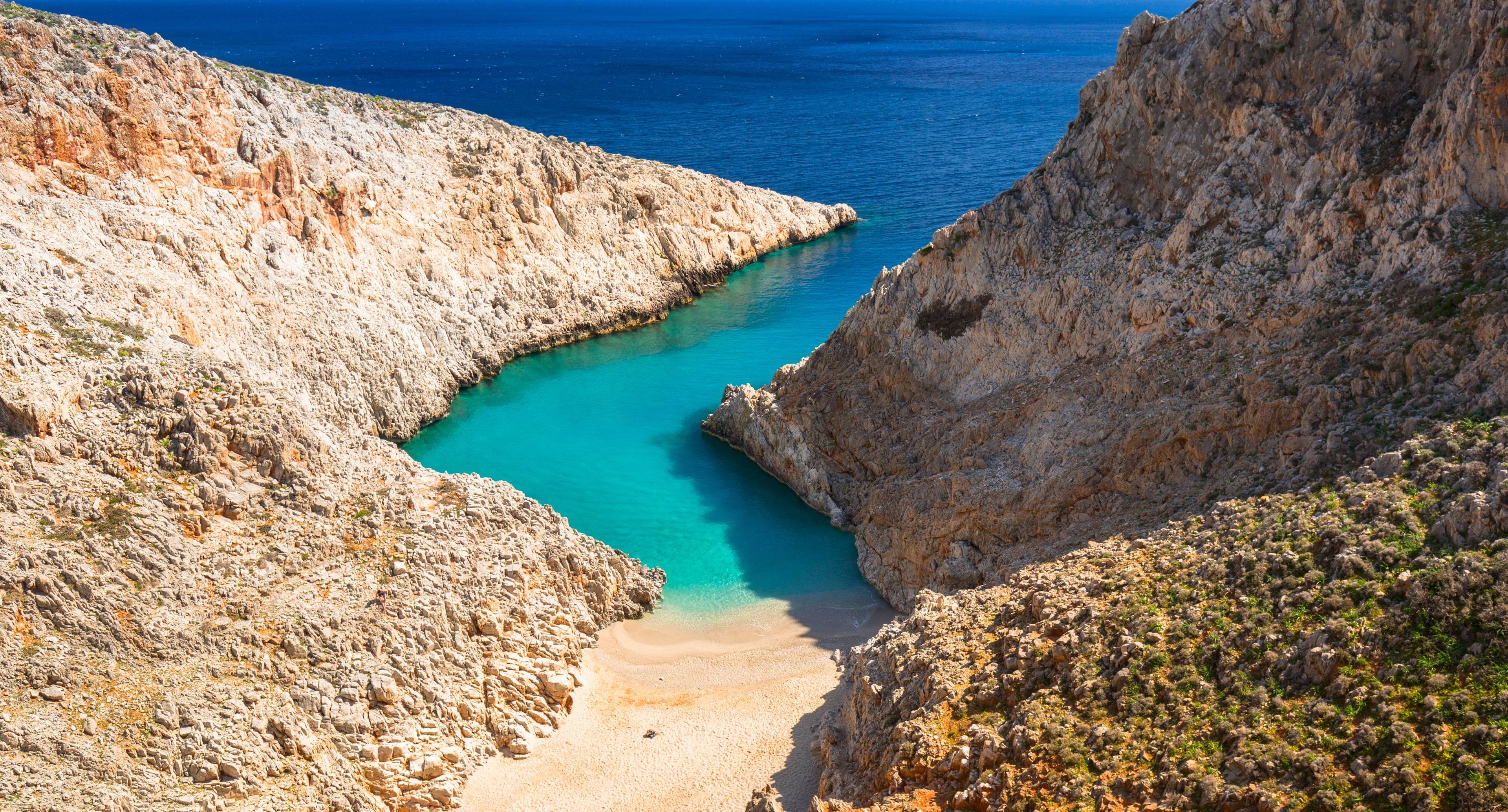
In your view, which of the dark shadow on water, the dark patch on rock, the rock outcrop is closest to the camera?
the rock outcrop

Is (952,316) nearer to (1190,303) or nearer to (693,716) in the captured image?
(1190,303)

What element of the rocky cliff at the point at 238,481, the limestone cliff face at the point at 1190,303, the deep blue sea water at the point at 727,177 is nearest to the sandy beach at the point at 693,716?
the rocky cliff at the point at 238,481

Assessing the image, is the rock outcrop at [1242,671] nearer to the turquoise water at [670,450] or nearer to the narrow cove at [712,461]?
the narrow cove at [712,461]

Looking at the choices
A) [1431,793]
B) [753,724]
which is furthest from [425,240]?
[1431,793]

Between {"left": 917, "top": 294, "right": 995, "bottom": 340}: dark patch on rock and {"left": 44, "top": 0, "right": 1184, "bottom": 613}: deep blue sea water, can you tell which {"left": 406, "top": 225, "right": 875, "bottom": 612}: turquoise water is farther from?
{"left": 917, "top": 294, "right": 995, "bottom": 340}: dark patch on rock

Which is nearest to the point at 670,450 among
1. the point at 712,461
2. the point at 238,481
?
the point at 712,461

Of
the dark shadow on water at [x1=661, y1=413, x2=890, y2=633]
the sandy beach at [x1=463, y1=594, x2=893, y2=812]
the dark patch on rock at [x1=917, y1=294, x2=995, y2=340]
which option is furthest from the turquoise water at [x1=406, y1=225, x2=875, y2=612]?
the dark patch on rock at [x1=917, y1=294, x2=995, y2=340]
